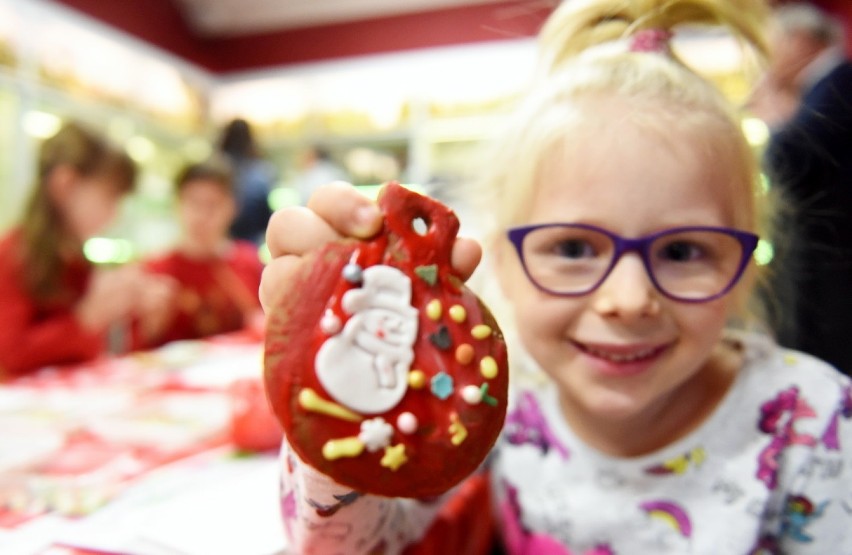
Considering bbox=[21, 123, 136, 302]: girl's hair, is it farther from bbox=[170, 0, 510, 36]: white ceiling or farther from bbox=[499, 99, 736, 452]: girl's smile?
bbox=[170, 0, 510, 36]: white ceiling

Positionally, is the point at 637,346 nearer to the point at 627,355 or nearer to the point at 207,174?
the point at 627,355

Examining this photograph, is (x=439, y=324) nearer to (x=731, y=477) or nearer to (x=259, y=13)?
(x=731, y=477)

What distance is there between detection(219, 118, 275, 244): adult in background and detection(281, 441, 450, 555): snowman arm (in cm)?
224

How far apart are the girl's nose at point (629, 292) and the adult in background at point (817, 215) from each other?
1.30 ft

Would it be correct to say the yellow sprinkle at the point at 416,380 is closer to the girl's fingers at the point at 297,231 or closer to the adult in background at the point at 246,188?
the girl's fingers at the point at 297,231

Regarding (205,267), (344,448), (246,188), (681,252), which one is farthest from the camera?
(246,188)

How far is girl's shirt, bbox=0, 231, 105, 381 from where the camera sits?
4.91 feet

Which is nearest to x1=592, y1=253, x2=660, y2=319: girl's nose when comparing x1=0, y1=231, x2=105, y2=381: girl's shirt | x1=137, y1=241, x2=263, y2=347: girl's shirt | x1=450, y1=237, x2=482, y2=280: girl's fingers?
x1=450, y1=237, x2=482, y2=280: girl's fingers

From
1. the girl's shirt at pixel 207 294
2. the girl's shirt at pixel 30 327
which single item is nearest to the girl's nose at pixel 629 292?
the girl's shirt at pixel 30 327

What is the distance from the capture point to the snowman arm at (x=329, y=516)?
0.50 meters

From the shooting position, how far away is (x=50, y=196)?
64.8 inches

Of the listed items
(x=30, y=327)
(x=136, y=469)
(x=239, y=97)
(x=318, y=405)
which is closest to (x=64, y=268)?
(x=30, y=327)

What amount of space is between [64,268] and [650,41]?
1.55 metres

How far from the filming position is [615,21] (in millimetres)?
758
